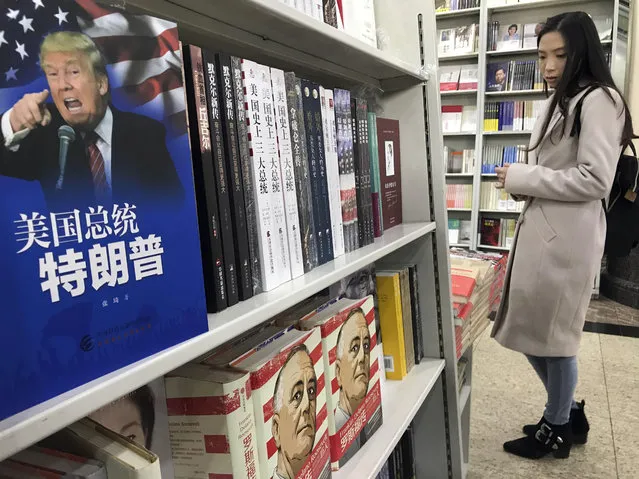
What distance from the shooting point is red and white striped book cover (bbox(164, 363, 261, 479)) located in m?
0.65

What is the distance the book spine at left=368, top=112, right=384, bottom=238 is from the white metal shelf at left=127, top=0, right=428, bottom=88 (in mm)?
141

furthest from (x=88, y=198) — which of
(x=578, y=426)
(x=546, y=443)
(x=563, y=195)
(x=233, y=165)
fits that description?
(x=578, y=426)

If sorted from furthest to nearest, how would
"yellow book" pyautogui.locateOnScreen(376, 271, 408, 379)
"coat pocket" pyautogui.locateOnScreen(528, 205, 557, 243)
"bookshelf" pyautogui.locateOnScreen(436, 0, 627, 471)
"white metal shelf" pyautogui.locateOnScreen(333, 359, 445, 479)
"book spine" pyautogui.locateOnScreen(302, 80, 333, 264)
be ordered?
"bookshelf" pyautogui.locateOnScreen(436, 0, 627, 471) < "coat pocket" pyautogui.locateOnScreen(528, 205, 557, 243) < "yellow book" pyautogui.locateOnScreen(376, 271, 408, 379) < "white metal shelf" pyautogui.locateOnScreen(333, 359, 445, 479) < "book spine" pyautogui.locateOnScreen(302, 80, 333, 264)

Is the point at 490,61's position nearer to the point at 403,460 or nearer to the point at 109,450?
the point at 403,460

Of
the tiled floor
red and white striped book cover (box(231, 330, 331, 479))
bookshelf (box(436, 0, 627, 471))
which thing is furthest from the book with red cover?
bookshelf (box(436, 0, 627, 471))

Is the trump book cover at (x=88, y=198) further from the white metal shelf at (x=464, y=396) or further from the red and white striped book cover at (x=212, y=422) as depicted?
the white metal shelf at (x=464, y=396)

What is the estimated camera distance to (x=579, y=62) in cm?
157

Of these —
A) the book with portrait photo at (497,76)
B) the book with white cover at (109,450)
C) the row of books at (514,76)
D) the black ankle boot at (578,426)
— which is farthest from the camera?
the book with portrait photo at (497,76)

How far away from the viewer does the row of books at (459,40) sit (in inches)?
157

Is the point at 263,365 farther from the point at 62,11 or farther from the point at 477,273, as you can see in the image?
the point at 477,273

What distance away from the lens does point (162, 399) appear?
76 cm

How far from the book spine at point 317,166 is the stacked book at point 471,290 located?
73 centimetres

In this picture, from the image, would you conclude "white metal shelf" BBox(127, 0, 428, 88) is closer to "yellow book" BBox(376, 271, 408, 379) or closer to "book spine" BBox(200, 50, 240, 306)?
"book spine" BBox(200, 50, 240, 306)

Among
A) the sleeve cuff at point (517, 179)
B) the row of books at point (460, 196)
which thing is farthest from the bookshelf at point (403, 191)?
the row of books at point (460, 196)
